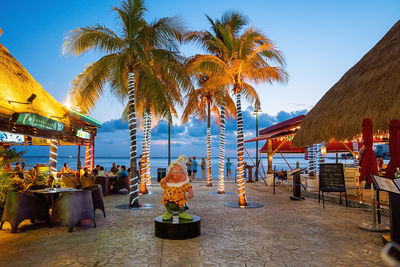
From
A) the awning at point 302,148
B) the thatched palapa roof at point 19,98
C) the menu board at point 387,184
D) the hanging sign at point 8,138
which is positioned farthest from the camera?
the awning at point 302,148

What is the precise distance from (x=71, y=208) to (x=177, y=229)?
252 cm

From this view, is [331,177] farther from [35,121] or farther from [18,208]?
[35,121]

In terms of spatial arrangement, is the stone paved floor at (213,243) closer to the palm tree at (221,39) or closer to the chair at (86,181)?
the chair at (86,181)

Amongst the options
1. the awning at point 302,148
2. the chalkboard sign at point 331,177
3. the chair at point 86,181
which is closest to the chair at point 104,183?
the chair at point 86,181

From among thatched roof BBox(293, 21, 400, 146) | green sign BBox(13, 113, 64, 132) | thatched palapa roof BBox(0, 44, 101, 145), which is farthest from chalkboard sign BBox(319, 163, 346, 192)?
thatched palapa roof BBox(0, 44, 101, 145)

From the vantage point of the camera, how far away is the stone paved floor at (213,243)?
15.7 feet

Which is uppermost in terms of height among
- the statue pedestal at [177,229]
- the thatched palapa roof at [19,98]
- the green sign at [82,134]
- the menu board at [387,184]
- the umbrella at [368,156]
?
the thatched palapa roof at [19,98]

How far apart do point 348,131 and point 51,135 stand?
1382 cm

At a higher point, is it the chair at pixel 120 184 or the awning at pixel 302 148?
the awning at pixel 302 148

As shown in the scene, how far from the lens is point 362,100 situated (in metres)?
6.71

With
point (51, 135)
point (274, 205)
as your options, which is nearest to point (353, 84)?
point (274, 205)

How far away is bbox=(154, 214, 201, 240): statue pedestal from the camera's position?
19.7 ft

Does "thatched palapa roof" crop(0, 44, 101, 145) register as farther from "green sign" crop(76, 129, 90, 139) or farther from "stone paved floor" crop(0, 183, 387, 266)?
"stone paved floor" crop(0, 183, 387, 266)

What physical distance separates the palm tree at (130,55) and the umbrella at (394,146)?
6120 millimetres
